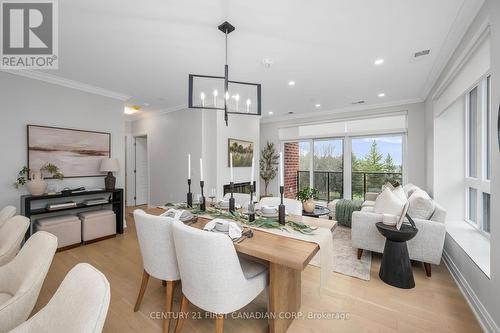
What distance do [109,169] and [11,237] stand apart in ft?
7.20

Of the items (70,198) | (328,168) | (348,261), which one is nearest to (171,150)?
(70,198)

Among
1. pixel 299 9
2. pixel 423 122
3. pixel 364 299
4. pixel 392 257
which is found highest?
pixel 299 9

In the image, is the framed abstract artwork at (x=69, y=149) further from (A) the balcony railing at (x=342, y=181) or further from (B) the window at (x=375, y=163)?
(B) the window at (x=375, y=163)

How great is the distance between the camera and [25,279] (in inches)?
45.6

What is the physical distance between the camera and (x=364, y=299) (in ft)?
6.60

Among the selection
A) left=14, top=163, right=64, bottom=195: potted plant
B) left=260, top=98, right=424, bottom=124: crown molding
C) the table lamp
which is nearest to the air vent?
left=260, top=98, right=424, bottom=124: crown molding

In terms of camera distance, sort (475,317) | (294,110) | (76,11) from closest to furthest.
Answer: (475,317), (76,11), (294,110)

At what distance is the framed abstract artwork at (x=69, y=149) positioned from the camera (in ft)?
10.2

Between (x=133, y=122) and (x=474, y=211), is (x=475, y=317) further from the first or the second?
(x=133, y=122)

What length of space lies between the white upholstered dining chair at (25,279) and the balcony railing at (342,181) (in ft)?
17.9

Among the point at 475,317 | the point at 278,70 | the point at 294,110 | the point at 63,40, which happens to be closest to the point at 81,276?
the point at 63,40

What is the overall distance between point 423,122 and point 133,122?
7155mm

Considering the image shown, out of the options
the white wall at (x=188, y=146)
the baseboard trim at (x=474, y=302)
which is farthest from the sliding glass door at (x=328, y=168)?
the baseboard trim at (x=474, y=302)

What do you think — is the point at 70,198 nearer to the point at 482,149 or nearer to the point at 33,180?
the point at 33,180
